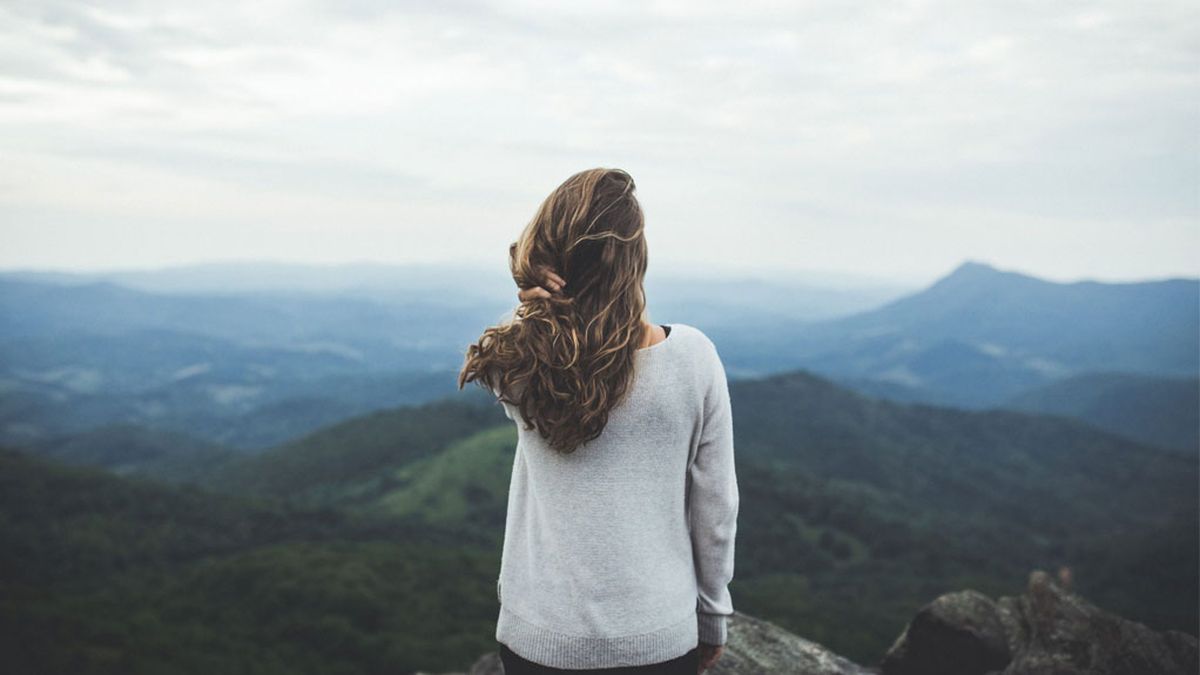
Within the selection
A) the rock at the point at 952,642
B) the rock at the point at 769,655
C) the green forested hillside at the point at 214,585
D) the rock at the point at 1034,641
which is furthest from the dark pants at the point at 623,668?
the green forested hillside at the point at 214,585

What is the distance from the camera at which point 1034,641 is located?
23.5ft

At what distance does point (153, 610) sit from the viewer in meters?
63.1

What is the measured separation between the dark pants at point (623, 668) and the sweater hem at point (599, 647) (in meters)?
0.02

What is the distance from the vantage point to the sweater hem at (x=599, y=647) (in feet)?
9.55

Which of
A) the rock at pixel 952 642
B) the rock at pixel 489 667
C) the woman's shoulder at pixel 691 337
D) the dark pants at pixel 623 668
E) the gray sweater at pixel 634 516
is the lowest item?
the rock at pixel 489 667

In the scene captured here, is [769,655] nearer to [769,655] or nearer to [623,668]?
[769,655]

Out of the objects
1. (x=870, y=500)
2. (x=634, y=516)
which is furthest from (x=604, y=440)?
(x=870, y=500)

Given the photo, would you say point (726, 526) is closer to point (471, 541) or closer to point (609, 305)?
point (609, 305)

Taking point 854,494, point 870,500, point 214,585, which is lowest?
point 870,500

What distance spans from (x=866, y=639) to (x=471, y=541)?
2311 inches

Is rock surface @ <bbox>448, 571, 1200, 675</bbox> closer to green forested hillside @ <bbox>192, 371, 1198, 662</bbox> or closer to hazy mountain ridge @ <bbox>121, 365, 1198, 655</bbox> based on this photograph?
green forested hillside @ <bbox>192, 371, 1198, 662</bbox>

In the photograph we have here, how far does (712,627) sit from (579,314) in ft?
4.60

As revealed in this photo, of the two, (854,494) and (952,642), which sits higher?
(952,642)

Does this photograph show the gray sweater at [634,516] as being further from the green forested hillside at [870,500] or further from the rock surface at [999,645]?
the green forested hillside at [870,500]
